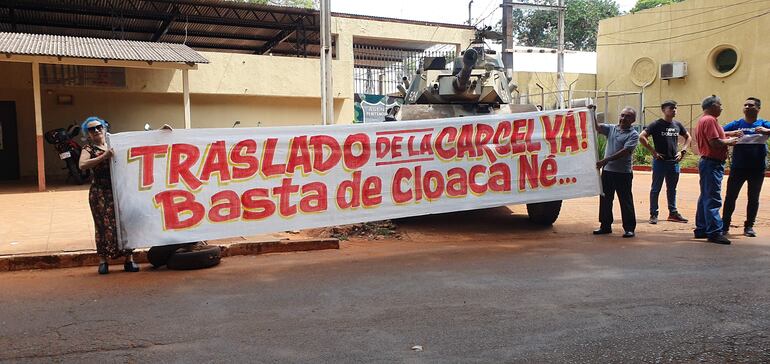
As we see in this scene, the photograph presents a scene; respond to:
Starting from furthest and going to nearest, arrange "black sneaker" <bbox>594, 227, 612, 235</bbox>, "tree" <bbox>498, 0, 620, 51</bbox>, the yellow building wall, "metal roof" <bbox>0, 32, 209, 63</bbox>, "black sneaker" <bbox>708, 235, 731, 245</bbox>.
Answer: "tree" <bbox>498, 0, 620, 51</bbox> < the yellow building wall < "metal roof" <bbox>0, 32, 209, 63</bbox> < "black sneaker" <bbox>594, 227, 612, 235</bbox> < "black sneaker" <bbox>708, 235, 731, 245</bbox>

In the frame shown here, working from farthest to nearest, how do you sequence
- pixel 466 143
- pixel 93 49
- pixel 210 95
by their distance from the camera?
pixel 210 95, pixel 93 49, pixel 466 143

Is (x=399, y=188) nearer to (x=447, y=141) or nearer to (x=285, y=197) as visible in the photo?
(x=447, y=141)

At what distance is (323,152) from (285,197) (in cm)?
65

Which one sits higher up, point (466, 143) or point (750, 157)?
point (466, 143)

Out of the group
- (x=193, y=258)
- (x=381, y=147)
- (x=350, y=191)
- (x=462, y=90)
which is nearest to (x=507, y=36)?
(x=462, y=90)

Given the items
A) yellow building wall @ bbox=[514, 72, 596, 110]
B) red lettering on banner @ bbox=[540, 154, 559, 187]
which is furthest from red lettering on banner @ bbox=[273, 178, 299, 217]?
yellow building wall @ bbox=[514, 72, 596, 110]

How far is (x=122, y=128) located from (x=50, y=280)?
1116 cm

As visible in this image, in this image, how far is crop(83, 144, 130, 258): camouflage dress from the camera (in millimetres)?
5539

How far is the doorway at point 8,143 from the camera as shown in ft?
48.8


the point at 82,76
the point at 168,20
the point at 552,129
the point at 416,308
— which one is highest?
the point at 168,20

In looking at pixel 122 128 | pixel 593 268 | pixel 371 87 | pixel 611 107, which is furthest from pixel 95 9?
pixel 611 107

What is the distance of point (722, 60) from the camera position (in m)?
21.5

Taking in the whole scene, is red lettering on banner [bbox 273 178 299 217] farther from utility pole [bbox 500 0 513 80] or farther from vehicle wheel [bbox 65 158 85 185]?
utility pole [bbox 500 0 513 80]

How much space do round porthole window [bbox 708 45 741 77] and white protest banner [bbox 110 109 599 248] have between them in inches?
681
